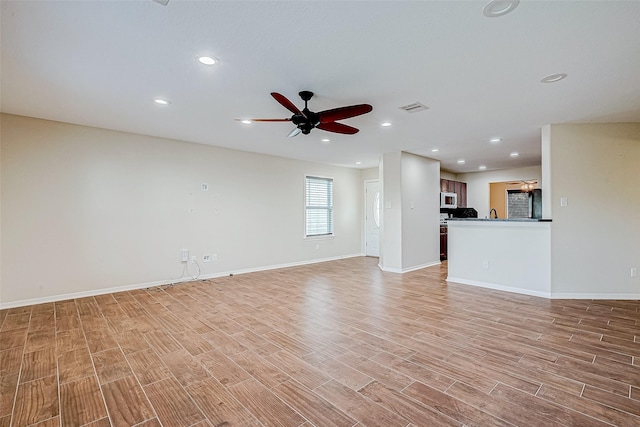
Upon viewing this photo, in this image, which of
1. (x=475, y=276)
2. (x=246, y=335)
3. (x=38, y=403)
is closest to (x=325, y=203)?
(x=475, y=276)

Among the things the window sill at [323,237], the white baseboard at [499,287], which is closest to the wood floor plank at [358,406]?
the white baseboard at [499,287]

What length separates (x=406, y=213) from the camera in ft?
20.4

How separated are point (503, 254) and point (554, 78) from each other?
2.88 meters

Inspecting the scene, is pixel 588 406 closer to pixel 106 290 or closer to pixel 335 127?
pixel 335 127

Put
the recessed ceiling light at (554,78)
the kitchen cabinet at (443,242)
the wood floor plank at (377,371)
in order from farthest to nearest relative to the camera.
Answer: the kitchen cabinet at (443,242) < the recessed ceiling light at (554,78) < the wood floor plank at (377,371)

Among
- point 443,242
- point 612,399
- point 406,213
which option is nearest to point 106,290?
point 406,213

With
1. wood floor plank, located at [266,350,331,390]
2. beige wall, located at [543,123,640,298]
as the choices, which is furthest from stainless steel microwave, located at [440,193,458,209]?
wood floor plank, located at [266,350,331,390]

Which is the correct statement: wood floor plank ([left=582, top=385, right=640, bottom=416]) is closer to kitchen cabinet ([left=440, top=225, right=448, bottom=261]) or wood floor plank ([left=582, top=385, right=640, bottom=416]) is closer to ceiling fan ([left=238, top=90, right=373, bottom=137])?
ceiling fan ([left=238, top=90, right=373, bottom=137])

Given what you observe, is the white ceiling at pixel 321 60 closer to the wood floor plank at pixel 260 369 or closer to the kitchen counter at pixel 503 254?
the kitchen counter at pixel 503 254

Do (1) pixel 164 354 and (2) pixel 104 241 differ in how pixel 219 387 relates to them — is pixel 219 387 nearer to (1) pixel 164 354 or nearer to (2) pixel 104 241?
(1) pixel 164 354

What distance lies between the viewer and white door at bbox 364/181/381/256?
332 inches

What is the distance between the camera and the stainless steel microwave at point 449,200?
8.31 meters

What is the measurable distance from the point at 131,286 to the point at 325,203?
15.5 ft

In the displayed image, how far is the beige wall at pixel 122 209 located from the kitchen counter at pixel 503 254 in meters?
3.67
